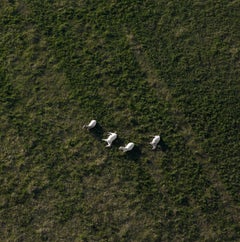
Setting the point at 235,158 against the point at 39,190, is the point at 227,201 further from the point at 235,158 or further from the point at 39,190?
the point at 39,190

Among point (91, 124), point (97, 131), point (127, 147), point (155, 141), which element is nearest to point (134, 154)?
point (127, 147)

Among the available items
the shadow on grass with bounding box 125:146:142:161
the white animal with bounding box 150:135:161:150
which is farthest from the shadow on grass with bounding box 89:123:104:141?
the white animal with bounding box 150:135:161:150

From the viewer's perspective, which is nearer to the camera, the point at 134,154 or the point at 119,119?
the point at 134,154

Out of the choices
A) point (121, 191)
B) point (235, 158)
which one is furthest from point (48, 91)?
point (235, 158)

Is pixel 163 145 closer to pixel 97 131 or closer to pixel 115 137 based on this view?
pixel 115 137

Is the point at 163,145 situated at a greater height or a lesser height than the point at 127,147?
lesser

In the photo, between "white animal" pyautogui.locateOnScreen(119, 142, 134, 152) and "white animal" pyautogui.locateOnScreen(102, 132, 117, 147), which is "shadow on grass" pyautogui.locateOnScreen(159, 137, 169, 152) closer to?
"white animal" pyautogui.locateOnScreen(119, 142, 134, 152)

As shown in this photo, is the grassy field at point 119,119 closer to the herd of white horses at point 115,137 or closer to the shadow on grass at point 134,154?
the shadow on grass at point 134,154

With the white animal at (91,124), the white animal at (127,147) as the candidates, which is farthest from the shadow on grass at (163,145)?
the white animal at (91,124)
